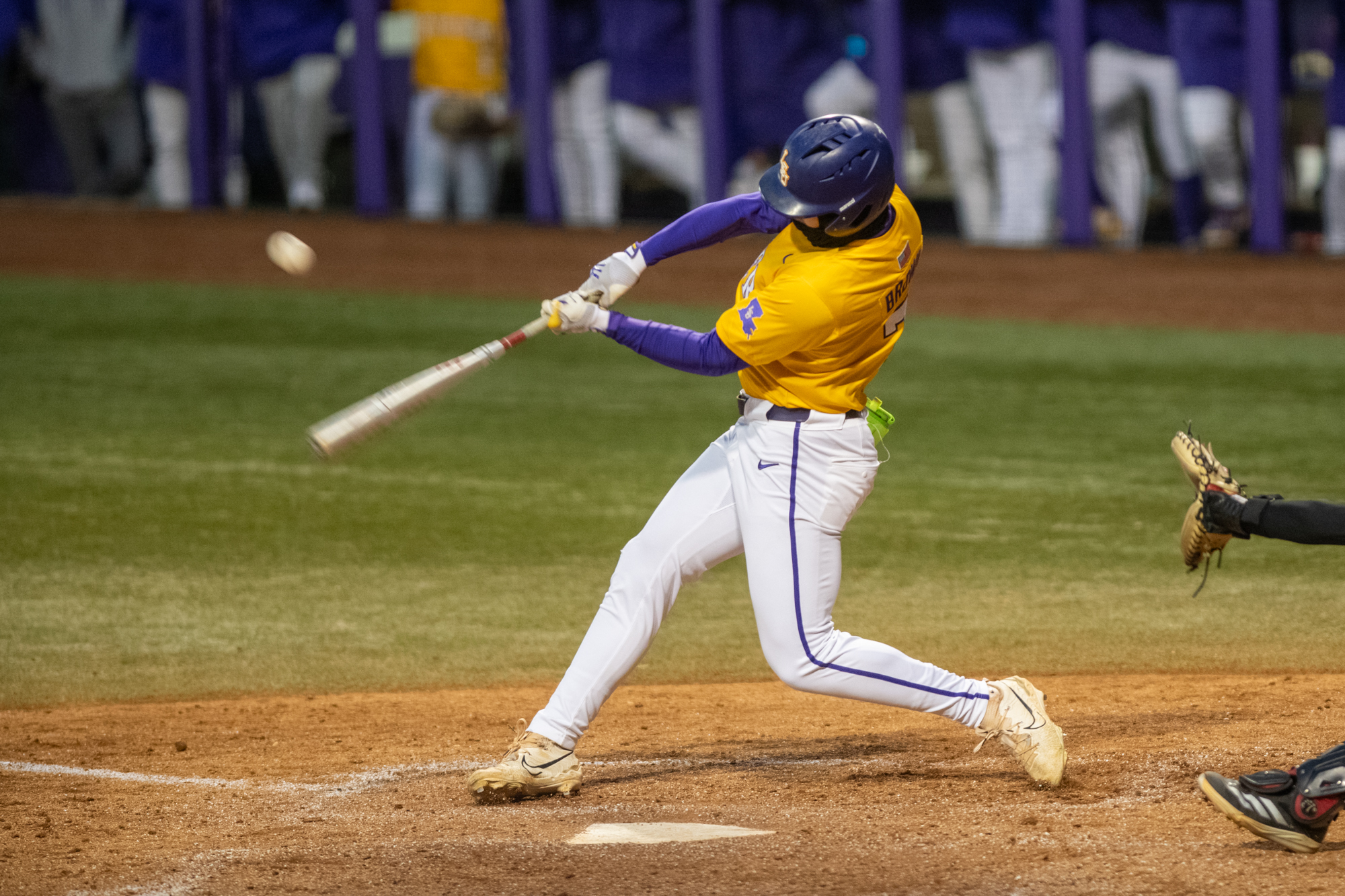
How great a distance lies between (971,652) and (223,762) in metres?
2.29

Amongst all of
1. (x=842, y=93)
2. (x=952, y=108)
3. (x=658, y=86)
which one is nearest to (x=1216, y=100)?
(x=952, y=108)

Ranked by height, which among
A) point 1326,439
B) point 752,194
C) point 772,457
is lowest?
point 1326,439

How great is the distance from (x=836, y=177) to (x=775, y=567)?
856 mm

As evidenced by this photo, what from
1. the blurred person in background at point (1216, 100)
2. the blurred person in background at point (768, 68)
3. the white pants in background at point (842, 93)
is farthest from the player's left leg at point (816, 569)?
the blurred person in background at point (768, 68)

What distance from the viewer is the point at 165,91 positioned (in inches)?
683

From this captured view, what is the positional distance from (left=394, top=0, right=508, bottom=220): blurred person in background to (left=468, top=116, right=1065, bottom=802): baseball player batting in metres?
12.1

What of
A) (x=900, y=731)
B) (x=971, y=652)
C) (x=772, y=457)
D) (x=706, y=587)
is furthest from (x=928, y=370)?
(x=772, y=457)

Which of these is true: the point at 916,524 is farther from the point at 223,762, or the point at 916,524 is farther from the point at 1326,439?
the point at 223,762

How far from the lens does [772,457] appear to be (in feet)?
12.4

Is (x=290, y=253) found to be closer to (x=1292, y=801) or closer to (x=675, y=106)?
(x=1292, y=801)

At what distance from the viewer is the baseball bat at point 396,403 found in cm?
390

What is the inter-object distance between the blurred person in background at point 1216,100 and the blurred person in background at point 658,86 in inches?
164

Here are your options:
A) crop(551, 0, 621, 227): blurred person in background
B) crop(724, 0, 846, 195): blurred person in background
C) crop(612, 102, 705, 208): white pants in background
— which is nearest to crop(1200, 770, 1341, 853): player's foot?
crop(724, 0, 846, 195): blurred person in background

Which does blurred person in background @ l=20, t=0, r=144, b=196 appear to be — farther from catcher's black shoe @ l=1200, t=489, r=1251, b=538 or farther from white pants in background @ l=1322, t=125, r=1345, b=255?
catcher's black shoe @ l=1200, t=489, r=1251, b=538
